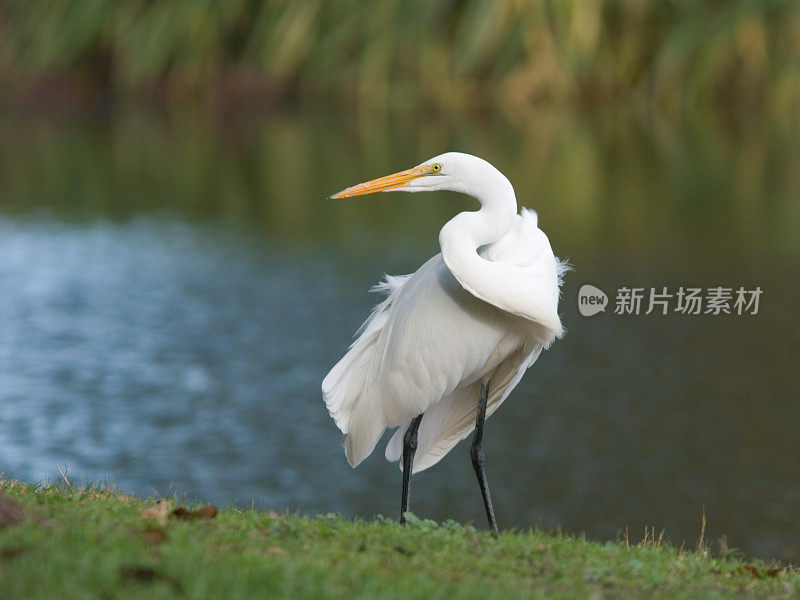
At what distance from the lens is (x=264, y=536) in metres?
4.15

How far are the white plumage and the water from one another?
3.01m

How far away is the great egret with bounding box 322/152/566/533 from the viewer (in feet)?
16.1

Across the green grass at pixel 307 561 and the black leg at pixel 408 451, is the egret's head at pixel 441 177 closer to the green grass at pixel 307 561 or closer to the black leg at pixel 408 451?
the black leg at pixel 408 451

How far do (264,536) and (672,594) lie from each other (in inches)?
57.7

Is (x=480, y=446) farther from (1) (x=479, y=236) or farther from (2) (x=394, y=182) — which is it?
(2) (x=394, y=182)

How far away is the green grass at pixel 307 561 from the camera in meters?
3.28

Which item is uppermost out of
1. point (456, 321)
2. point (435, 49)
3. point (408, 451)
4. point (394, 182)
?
point (435, 49)

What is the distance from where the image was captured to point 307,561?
145 inches

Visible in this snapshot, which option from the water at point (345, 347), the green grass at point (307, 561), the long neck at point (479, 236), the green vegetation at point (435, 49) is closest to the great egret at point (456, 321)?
the long neck at point (479, 236)

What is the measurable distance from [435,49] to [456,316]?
31921 millimetres

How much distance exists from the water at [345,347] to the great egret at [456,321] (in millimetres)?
2949

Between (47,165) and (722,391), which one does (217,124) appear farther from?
(722,391)

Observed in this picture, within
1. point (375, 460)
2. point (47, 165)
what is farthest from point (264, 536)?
point (47, 165)

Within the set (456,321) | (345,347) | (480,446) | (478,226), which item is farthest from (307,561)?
(345,347)
